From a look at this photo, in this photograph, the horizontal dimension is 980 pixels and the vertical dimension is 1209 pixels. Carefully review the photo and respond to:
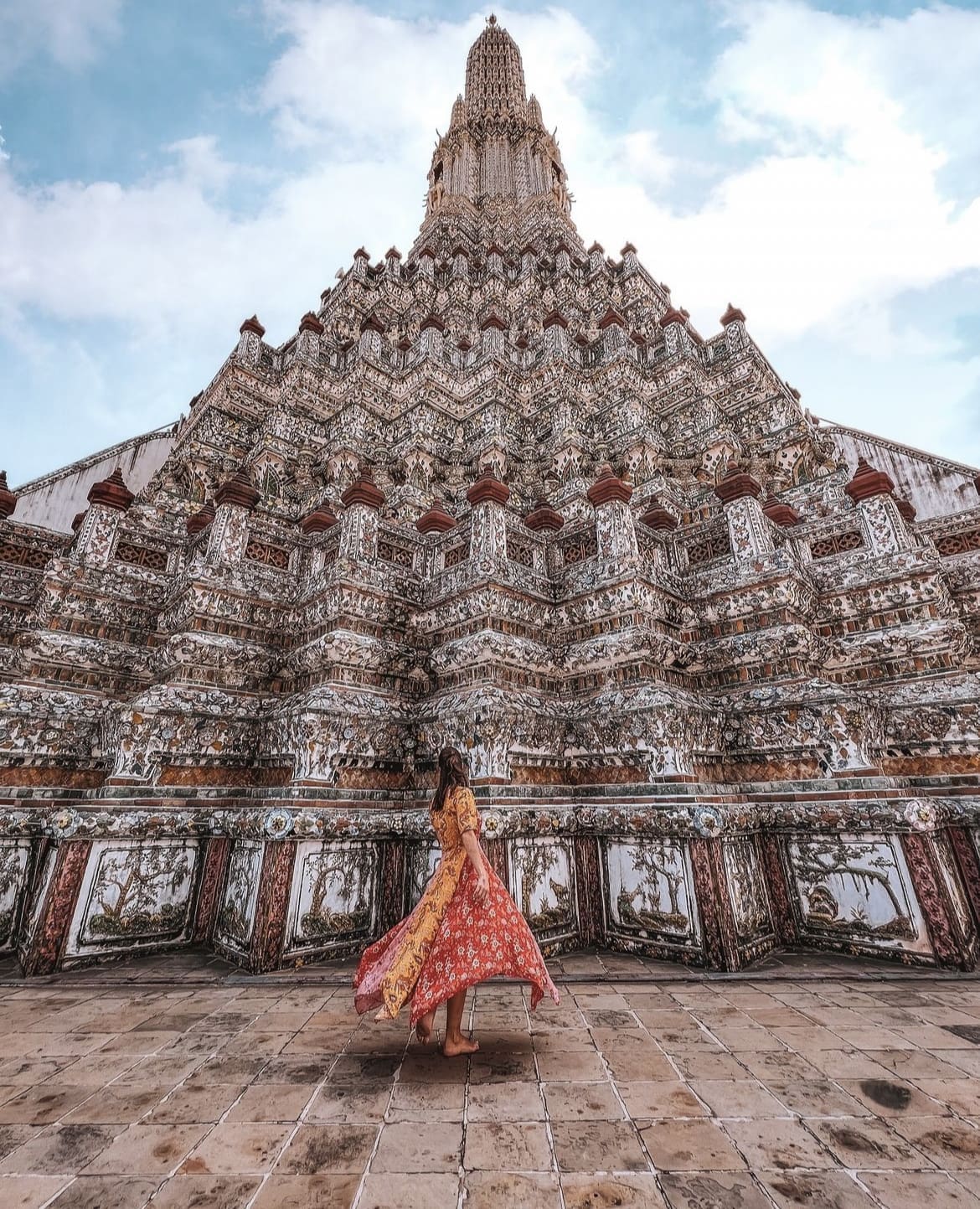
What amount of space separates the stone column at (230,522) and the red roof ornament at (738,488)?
7.80m

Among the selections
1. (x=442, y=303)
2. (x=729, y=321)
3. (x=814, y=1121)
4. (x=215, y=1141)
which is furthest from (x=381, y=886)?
(x=442, y=303)

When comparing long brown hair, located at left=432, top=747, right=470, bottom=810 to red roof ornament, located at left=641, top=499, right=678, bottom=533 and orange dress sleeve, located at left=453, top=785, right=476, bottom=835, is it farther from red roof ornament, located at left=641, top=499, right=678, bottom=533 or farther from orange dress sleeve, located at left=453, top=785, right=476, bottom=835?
red roof ornament, located at left=641, top=499, right=678, bottom=533

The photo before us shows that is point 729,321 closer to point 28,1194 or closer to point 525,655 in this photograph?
point 525,655

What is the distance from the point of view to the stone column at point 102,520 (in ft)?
28.6

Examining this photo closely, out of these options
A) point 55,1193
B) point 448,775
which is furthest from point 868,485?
point 55,1193

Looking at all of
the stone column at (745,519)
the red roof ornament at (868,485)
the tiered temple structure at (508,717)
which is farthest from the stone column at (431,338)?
the red roof ornament at (868,485)

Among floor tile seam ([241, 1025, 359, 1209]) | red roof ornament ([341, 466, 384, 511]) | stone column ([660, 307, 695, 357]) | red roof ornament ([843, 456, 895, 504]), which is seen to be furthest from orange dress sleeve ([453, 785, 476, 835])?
stone column ([660, 307, 695, 357])

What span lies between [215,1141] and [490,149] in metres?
41.2

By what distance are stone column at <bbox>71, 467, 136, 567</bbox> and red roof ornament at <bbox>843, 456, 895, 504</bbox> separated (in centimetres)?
1201

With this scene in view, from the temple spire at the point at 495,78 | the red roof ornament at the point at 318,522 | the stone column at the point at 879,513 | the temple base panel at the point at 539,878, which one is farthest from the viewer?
the temple spire at the point at 495,78

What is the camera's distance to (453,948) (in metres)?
3.92

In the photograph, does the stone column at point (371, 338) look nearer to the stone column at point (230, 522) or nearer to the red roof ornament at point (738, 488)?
the stone column at point (230, 522)

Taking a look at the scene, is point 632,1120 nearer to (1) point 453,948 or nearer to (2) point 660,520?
(1) point 453,948

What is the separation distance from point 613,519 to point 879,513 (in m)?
4.29
